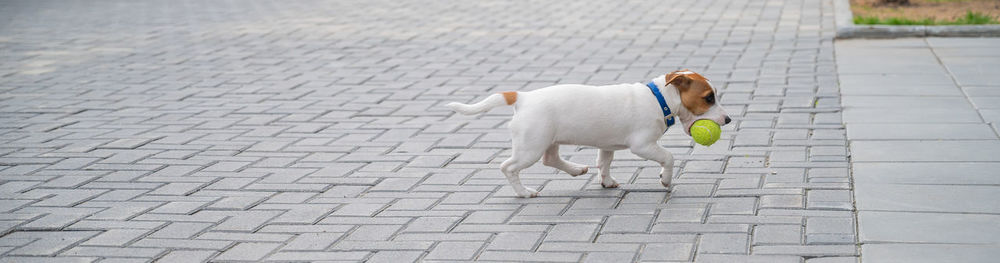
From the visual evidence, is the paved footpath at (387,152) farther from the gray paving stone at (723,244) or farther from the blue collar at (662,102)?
the blue collar at (662,102)

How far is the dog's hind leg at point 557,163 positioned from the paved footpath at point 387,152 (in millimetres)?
110

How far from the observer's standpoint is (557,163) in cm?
557

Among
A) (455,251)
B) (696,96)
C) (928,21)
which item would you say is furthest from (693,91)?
(928,21)

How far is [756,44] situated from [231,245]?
7.92 metres

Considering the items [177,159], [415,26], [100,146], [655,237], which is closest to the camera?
[655,237]

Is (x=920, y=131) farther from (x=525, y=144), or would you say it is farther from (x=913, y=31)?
(x=913, y=31)

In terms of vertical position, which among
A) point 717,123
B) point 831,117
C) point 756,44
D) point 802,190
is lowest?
point 756,44

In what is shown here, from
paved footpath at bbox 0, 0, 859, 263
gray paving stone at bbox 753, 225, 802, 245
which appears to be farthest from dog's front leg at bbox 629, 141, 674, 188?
gray paving stone at bbox 753, 225, 802, 245

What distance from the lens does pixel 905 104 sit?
786 cm

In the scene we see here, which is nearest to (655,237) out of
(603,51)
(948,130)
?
(948,130)

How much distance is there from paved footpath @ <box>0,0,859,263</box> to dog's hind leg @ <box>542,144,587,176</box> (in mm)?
110

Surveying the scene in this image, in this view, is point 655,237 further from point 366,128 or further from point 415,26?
point 415,26

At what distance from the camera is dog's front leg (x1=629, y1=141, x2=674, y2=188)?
521 centimetres

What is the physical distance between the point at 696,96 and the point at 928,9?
34.9ft
